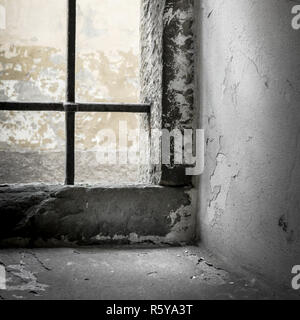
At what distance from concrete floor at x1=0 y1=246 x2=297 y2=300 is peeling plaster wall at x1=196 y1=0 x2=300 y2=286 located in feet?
0.23

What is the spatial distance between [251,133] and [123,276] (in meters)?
0.56

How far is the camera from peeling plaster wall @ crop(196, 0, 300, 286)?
0.81 metres

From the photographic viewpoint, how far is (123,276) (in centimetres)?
103

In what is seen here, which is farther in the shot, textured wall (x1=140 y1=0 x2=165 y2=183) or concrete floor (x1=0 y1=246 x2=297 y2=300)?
textured wall (x1=140 y1=0 x2=165 y2=183)

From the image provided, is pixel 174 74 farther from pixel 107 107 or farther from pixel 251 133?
pixel 251 133

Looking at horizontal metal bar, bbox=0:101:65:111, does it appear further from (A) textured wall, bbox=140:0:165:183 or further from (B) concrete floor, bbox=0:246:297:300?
(B) concrete floor, bbox=0:246:297:300

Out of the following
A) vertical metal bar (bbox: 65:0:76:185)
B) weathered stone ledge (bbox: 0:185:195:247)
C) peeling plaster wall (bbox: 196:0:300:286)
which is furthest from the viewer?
vertical metal bar (bbox: 65:0:76:185)

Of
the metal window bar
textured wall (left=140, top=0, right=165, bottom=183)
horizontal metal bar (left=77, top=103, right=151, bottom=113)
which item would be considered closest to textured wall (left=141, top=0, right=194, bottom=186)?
textured wall (left=140, top=0, right=165, bottom=183)

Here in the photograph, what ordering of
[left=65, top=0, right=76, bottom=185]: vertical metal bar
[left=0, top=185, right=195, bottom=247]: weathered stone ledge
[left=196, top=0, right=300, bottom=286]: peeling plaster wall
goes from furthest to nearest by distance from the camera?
[left=65, top=0, right=76, bottom=185]: vertical metal bar
[left=0, top=185, right=195, bottom=247]: weathered stone ledge
[left=196, top=0, right=300, bottom=286]: peeling plaster wall

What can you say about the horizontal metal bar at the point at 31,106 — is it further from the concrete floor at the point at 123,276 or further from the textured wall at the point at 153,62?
the concrete floor at the point at 123,276

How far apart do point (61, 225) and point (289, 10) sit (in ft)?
3.37
